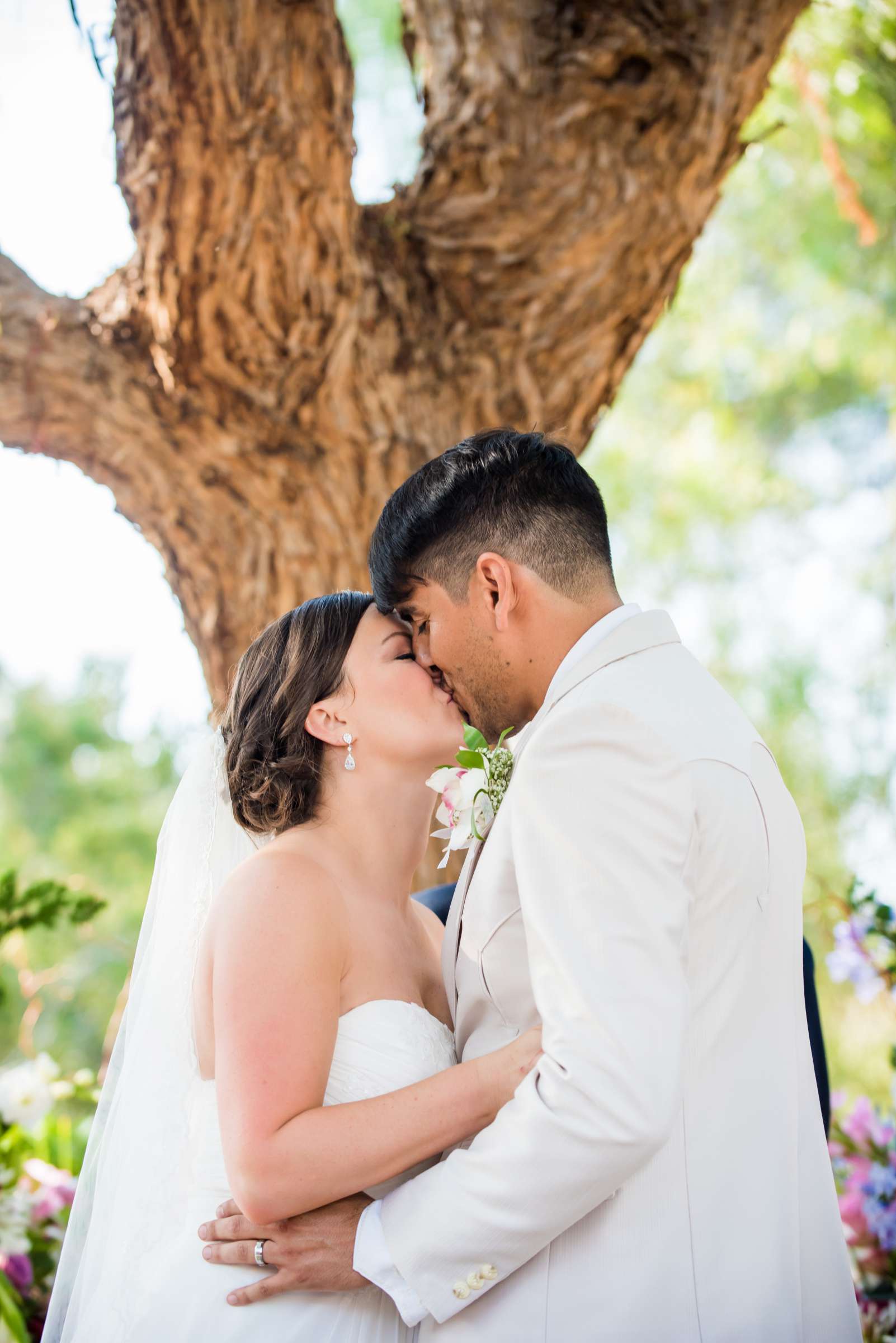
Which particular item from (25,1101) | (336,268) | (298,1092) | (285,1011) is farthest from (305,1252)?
(336,268)

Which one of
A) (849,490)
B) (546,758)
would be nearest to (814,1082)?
(546,758)

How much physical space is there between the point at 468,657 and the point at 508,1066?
2.67 feet

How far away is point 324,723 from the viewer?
2705 millimetres

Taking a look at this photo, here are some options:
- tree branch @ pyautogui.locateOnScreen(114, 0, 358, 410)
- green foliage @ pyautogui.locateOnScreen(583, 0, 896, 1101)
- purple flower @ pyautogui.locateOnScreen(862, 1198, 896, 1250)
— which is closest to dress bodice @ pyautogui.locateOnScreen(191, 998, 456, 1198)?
purple flower @ pyautogui.locateOnScreen(862, 1198, 896, 1250)

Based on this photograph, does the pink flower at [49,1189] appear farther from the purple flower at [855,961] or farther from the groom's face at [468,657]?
the purple flower at [855,961]

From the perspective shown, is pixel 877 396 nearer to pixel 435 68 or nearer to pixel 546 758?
pixel 435 68

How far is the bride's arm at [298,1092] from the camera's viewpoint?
2.03m

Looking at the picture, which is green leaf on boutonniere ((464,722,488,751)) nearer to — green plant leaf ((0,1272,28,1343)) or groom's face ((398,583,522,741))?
groom's face ((398,583,522,741))

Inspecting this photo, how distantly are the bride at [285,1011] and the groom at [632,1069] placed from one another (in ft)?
0.41

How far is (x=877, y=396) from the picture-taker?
10375 mm

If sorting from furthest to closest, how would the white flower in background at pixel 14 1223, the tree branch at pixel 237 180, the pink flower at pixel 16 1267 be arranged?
the tree branch at pixel 237 180
the pink flower at pixel 16 1267
the white flower in background at pixel 14 1223

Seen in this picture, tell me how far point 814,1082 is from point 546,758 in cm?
79

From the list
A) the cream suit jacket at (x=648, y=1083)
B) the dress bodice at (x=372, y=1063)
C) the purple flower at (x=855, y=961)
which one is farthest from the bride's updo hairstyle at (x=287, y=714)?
the purple flower at (x=855, y=961)

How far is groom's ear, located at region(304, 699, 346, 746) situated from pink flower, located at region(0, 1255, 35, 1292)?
5.69 ft
